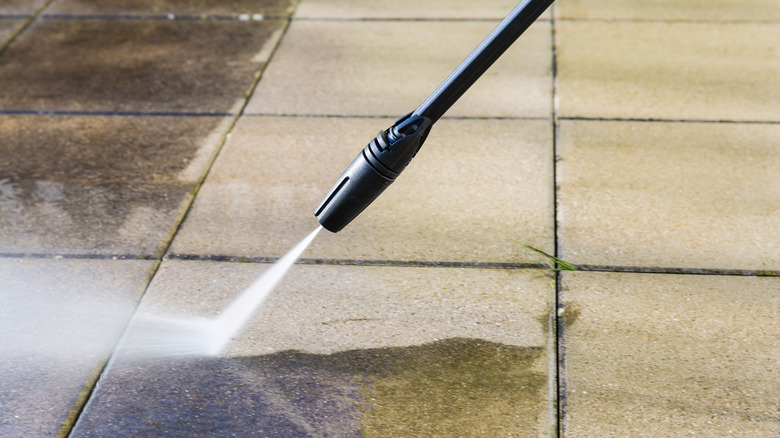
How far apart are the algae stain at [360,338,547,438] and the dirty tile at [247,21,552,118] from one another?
81.5 inches

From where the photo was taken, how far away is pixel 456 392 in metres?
2.92

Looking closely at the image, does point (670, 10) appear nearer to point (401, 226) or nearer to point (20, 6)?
point (401, 226)

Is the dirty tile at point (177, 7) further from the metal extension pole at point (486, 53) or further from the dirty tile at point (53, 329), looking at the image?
the metal extension pole at point (486, 53)

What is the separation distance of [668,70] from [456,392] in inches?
126

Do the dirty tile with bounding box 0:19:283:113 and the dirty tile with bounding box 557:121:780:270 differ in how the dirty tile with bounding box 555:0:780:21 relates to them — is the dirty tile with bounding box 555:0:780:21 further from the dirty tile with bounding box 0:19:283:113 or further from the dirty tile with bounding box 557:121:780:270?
the dirty tile with bounding box 0:19:283:113

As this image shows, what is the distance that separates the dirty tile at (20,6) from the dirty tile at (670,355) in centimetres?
497

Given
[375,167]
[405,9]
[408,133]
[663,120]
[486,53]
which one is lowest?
[663,120]

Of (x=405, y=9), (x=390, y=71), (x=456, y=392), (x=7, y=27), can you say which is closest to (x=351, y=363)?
(x=456, y=392)

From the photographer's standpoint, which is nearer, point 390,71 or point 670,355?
point 670,355

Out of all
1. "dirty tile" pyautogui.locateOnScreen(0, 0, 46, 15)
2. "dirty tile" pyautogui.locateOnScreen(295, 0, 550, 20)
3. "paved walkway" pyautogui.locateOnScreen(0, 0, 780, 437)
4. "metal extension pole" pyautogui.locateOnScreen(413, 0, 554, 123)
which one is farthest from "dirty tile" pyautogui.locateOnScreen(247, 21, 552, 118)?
"metal extension pole" pyautogui.locateOnScreen(413, 0, 554, 123)

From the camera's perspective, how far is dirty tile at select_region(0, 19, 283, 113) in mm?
5051

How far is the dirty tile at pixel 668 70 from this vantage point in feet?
15.9

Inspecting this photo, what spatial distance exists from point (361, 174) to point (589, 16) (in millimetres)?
4023

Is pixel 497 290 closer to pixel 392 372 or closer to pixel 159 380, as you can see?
pixel 392 372
